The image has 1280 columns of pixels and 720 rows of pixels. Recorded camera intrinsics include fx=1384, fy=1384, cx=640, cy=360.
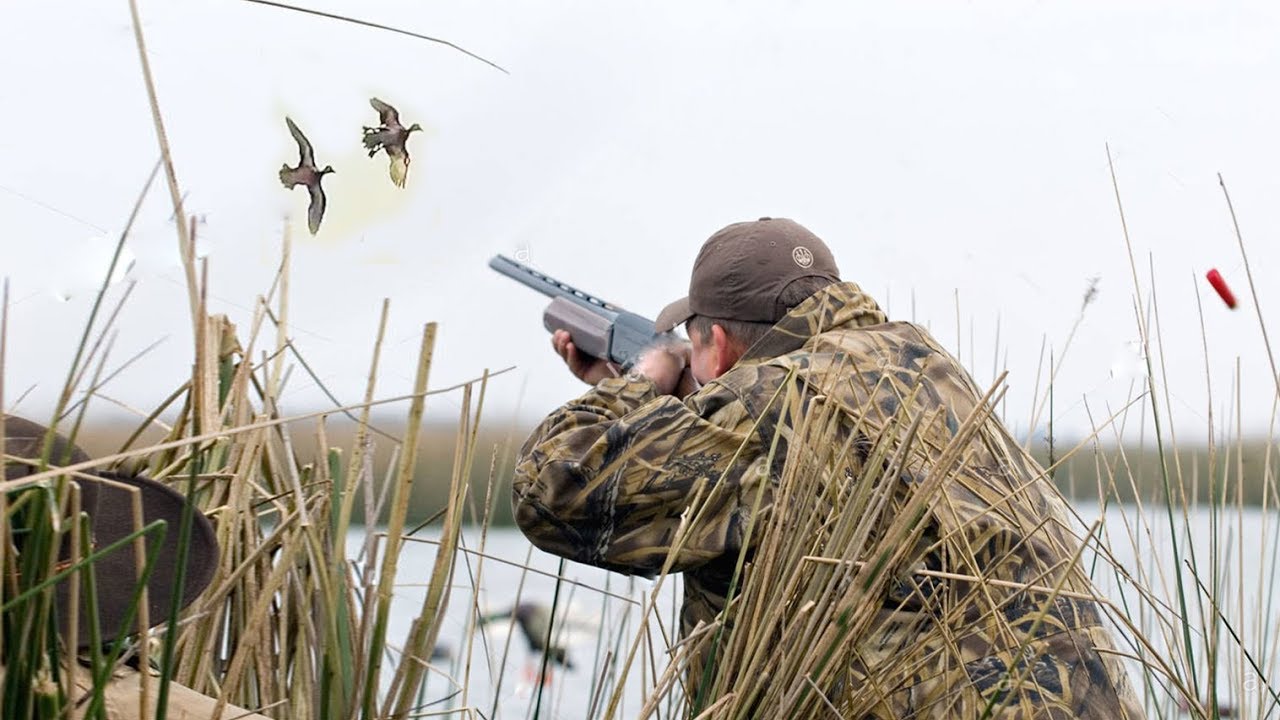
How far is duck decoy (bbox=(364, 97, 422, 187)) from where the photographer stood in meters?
1.12

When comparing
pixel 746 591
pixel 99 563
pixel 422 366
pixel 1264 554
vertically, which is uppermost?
pixel 422 366

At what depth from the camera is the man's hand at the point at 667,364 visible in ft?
7.54

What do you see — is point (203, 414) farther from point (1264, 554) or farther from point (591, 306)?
point (1264, 554)

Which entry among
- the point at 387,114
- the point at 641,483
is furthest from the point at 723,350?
the point at 387,114

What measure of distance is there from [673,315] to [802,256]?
0.88 feet

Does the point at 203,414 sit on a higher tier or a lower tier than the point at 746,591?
higher

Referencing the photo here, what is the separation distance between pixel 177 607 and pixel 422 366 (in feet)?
0.75

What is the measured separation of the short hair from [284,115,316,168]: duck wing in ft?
3.66

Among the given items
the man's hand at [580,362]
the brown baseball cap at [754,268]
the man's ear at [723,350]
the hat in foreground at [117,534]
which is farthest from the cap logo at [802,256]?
the hat in foreground at [117,534]

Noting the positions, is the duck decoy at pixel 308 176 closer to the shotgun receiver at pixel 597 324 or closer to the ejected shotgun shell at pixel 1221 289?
the ejected shotgun shell at pixel 1221 289

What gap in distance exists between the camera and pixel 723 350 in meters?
2.18

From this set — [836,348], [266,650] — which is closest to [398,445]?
[266,650]

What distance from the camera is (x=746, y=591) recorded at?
1.49m

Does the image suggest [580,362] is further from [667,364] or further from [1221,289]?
[1221,289]
